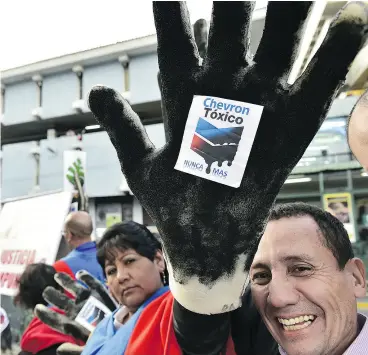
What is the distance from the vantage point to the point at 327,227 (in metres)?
A: 0.82

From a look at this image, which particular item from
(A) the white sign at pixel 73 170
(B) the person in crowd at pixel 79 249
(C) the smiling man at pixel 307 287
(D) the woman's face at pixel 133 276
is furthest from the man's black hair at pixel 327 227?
(A) the white sign at pixel 73 170

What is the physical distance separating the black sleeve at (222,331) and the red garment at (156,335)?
2cm

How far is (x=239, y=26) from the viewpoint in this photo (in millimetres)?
633

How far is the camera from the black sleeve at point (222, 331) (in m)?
0.71

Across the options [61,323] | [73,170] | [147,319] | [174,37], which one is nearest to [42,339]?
[61,323]

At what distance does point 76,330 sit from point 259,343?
2.96 ft

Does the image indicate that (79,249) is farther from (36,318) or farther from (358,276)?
(358,276)

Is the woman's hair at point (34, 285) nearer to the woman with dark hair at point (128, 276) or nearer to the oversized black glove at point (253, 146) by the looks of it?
the woman with dark hair at point (128, 276)

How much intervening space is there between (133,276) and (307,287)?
2.42ft

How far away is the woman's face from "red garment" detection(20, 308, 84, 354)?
1.02ft

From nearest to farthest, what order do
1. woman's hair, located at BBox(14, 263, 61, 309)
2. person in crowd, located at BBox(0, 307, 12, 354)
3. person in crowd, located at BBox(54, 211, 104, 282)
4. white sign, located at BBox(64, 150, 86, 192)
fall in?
1. woman's hair, located at BBox(14, 263, 61, 309)
2. person in crowd, located at BBox(54, 211, 104, 282)
3. person in crowd, located at BBox(0, 307, 12, 354)
4. white sign, located at BBox(64, 150, 86, 192)

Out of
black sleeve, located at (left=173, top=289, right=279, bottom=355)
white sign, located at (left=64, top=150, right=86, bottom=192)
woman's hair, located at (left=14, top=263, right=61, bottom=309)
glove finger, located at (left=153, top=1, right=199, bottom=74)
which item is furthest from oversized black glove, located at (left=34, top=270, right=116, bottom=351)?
white sign, located at (left=64, top=150, right=86, bottom=192)

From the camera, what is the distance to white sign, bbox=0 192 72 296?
2.57 meters

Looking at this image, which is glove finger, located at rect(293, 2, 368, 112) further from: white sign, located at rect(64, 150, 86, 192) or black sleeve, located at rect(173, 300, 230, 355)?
white sign, located at rect(64, 150, 86, 192)
